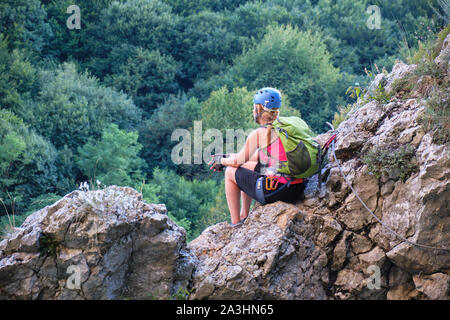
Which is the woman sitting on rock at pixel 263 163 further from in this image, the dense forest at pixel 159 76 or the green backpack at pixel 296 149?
the dense forest at pixel 159 76

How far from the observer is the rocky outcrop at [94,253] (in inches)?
191

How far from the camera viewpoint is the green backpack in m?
→ 5.40

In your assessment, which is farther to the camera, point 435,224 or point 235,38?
point 235,38

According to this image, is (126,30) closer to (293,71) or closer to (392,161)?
(293,71)

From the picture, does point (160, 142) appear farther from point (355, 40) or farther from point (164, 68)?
point (355, 40)

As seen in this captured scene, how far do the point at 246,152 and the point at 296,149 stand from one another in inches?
21.9

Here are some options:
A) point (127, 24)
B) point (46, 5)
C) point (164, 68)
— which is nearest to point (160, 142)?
point (164, 68)

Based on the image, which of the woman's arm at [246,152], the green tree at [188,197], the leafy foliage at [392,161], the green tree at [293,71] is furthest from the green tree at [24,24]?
the leafy foliage at [392,161]

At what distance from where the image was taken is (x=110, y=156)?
27234 mm

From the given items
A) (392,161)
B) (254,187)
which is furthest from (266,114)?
(392,161)

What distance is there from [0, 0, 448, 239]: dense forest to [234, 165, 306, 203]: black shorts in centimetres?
1501

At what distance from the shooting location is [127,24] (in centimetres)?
3719

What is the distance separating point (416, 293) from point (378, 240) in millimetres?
662

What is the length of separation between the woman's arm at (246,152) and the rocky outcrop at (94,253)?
38.3 inches
